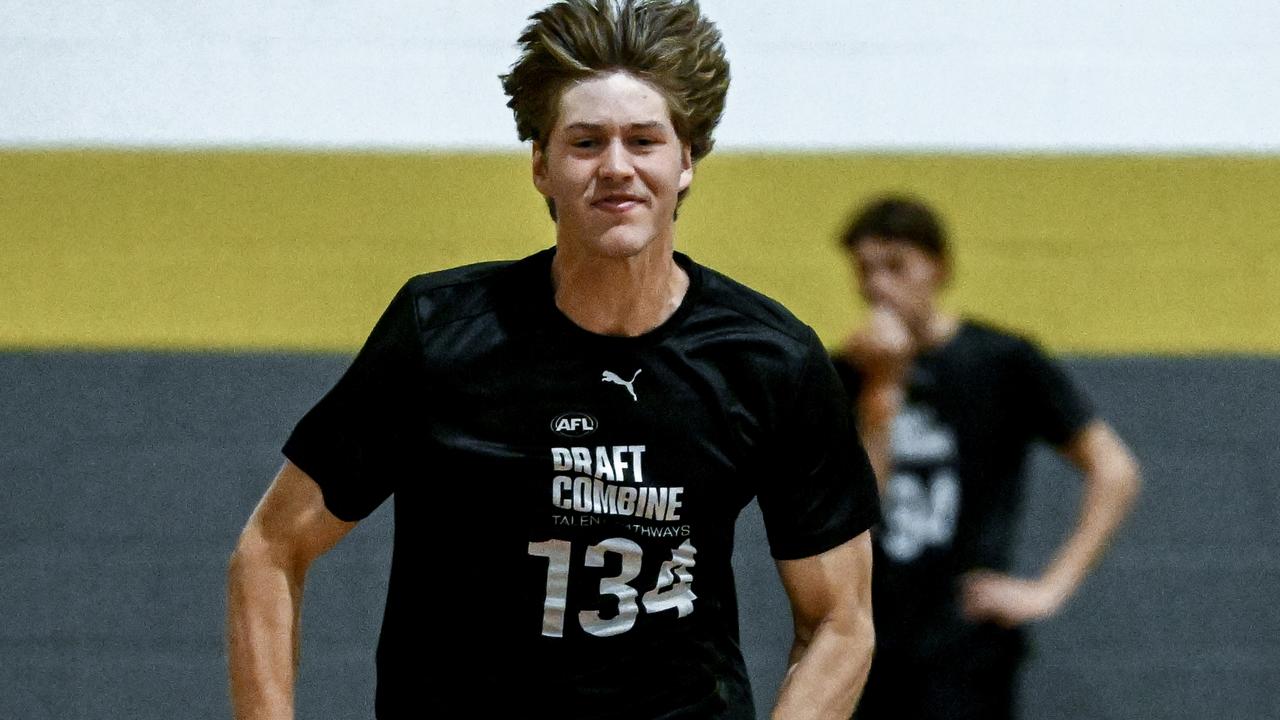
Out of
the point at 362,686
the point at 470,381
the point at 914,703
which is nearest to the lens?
the point at 470,381

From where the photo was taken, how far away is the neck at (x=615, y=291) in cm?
153

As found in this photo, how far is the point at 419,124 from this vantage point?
305 cm

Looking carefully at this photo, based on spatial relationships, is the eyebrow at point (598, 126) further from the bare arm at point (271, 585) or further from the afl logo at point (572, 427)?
the bare arm at point (271, 585)

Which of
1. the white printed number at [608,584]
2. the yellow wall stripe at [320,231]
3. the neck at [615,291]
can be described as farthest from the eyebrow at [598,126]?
the yellow wall stripe at [320,231]

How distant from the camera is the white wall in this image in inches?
119

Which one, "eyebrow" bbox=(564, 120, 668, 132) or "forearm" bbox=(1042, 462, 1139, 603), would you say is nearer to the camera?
"eyebrow" bbox=(564, 120, 668, 132)

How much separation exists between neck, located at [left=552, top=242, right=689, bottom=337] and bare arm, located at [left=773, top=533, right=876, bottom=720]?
0.94ft

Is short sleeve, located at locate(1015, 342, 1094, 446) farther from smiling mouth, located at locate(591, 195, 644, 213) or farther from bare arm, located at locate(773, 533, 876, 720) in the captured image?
smiling mouth, located at locate(591, 195, 644, 213)

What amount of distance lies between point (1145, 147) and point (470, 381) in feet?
6.59

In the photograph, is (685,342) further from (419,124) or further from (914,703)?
(419,124)

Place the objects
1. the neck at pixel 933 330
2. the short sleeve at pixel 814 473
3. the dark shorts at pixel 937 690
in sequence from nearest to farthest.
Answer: the short sleeve at pixel 814 473 < the dark shorts at pixel 937 690 < the neck at pixel 933 330

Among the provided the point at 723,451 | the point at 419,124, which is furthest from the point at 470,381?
the point at 419,124

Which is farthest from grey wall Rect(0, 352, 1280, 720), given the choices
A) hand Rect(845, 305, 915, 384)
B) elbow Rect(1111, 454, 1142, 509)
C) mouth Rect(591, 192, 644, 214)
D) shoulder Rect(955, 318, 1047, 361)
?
mouth Rect(591, 192, 644, 214)

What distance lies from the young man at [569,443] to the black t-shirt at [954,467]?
1.09 m
